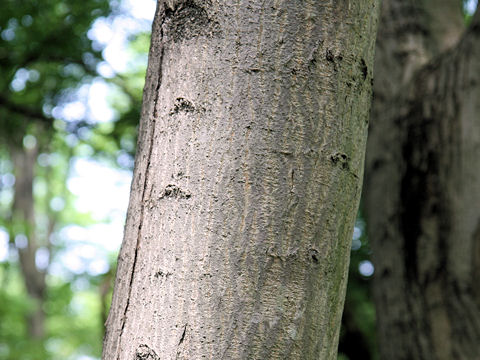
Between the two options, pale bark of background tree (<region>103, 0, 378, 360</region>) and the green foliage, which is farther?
the green foliage

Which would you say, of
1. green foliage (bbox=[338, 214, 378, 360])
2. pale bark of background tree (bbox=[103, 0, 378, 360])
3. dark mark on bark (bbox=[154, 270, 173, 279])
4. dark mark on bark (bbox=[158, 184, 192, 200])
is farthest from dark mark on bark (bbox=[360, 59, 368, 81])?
green foliage (bbox=[338, 214, 378, 360])

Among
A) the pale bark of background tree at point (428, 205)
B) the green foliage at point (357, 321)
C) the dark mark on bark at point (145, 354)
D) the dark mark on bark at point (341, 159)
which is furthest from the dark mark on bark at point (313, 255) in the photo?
the green foliage at point (357, 321)

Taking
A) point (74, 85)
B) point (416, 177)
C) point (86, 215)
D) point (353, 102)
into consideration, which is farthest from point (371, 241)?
point (86, 215)

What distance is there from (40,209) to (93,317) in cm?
458

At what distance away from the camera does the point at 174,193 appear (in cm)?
78

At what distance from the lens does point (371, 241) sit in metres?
2.99

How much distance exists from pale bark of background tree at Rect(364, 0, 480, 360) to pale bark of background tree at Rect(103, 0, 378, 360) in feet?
6.35

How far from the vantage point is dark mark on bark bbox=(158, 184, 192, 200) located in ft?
2.52

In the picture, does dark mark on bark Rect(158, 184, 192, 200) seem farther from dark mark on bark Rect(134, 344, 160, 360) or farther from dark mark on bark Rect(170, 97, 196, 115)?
dark mark on bark Rect(134, 344, 160, 360)

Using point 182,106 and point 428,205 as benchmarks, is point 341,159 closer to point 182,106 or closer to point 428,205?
point 182,106

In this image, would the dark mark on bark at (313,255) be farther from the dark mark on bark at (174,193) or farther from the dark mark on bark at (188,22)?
the dark mark on bark at (188,22)

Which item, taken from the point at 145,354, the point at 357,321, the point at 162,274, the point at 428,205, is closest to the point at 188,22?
the point at 162,274

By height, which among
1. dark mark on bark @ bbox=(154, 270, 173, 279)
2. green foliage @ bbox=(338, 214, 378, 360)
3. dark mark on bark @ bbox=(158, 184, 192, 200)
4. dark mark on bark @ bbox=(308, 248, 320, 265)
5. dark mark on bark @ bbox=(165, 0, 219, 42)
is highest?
dark mark on bark @ bbox=(165, 0, 219, 42)

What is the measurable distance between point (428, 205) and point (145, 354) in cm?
224
